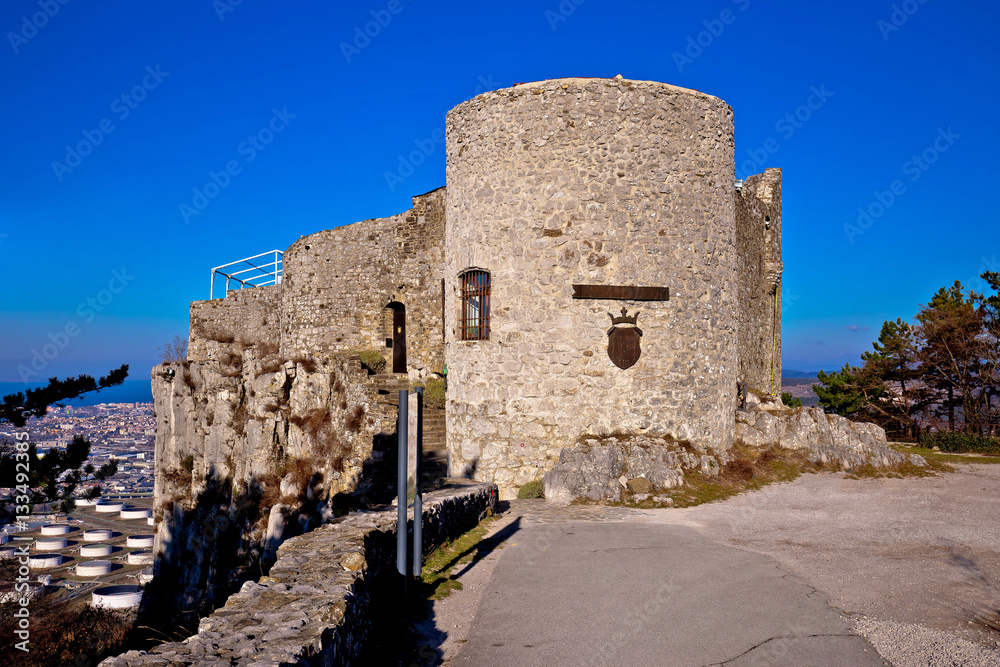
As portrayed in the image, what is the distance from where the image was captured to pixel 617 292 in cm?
1228

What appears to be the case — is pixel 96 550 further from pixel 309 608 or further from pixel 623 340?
pixel 309 608

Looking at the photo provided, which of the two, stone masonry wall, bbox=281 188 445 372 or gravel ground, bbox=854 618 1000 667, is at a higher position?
stone masonry wall, bbox=281 188 445 372

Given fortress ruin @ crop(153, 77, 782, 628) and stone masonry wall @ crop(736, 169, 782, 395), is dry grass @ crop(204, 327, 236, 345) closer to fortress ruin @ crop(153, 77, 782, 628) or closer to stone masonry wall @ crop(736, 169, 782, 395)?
fortress ruin @ crop(153, 77, 782, 628)

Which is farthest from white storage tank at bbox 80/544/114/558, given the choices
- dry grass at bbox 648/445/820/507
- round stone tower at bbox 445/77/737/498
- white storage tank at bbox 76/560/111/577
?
dry grass at bbox 648/445/820/507

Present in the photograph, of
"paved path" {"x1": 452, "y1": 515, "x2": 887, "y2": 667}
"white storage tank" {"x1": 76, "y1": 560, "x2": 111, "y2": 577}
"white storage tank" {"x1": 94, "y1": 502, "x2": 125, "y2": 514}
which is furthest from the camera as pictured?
"white storage tank" {"x1": 94, "y1": 502, "x2": 125, "y2": 514}

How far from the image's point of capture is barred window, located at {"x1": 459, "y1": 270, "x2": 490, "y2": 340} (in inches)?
516

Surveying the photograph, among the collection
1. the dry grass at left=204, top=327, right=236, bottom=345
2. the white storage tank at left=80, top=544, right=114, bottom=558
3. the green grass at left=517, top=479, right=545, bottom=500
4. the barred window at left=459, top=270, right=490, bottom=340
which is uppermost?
the dry grass at left=204, top=327, right=236, bottom=345

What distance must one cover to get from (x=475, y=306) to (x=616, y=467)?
437cm

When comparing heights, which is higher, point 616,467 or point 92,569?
point 616,467

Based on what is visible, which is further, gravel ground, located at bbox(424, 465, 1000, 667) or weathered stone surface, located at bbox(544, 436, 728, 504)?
weathered stone surface, located at bbox(544, 436, 728, 504)

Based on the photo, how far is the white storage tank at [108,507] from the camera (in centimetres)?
6669

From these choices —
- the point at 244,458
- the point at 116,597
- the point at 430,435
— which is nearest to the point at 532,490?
the point at 430,435

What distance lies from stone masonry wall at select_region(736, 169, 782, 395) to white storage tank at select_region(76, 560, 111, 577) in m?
44.2

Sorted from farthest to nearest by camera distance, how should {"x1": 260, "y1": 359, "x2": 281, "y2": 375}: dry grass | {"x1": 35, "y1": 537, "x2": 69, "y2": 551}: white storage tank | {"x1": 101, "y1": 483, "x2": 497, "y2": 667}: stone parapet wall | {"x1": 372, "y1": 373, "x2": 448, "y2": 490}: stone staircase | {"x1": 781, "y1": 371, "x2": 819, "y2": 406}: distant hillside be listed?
{"x1": 35, "y1": 537, "x2": 69, "y2": 551}: white storage tank
{"x1": 781, "y1": 371, "x2": 819, "y2": 406}: distant hillside
{"x1": 260, "y1": 359, "x2": 281, "y2": 375}: dry grass
{"x1": 372, "y1": 373, "x2": 448, "y2": 490}: stone staircase
{"x1": 101, "y1": 483, "x2": 497, "y2": 667}: stone parapet wall
